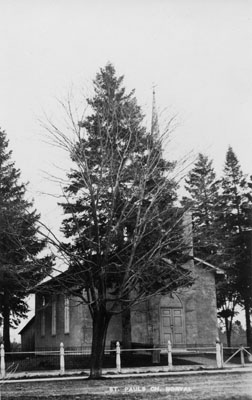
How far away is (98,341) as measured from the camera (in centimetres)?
1800

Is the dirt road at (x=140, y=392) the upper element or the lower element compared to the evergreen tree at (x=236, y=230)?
lower

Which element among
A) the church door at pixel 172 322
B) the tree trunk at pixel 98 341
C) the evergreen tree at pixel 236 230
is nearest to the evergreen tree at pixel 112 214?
the tree trunk at pixel 98 341

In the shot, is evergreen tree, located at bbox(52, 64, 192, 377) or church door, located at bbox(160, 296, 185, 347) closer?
evergreen tree, located at bbox(52, 64, 192, 377)

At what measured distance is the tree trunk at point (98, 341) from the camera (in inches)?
709

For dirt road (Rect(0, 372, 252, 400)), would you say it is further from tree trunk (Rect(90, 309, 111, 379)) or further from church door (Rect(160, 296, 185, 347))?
church door (Rect(160, 296, 185, 347))

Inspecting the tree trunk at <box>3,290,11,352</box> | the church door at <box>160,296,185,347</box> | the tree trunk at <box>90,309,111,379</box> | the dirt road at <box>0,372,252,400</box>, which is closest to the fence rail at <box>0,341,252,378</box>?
the church door at <box>160,296,185,347</box>

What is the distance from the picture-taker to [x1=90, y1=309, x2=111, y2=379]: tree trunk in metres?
18.0

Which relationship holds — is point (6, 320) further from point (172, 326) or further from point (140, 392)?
point (140, 392)

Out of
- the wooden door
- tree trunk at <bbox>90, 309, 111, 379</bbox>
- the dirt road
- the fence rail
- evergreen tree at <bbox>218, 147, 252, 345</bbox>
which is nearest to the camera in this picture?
the dirt road

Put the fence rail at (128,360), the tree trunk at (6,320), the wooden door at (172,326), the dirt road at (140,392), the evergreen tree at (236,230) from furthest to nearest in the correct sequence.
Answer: the evergreen tree at (236,230), the tree trunk at (6,320), the wooden door at (172,326), the fence rail at (128,360), the dirt road at (140,392)

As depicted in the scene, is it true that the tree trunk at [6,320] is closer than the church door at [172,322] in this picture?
No

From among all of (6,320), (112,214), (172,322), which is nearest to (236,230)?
(172,322)

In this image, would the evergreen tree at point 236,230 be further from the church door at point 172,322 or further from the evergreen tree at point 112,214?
the evergreen tree at point 112,214

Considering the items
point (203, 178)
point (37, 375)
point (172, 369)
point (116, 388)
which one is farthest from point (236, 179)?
point (116, 388)
